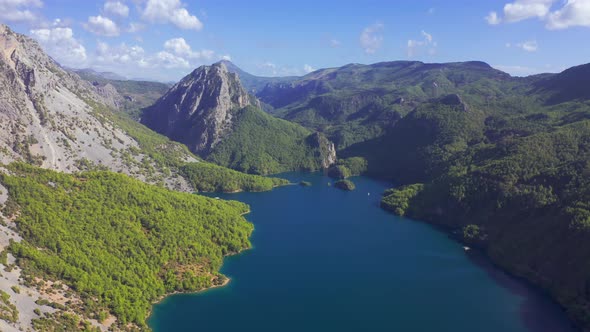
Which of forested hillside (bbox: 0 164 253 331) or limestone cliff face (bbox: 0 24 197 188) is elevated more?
limestone cliff face (bbox: 0 24 197 188)

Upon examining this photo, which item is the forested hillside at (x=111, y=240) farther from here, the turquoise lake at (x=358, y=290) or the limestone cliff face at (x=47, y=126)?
the limestone cliff face at (x=47, y=126)

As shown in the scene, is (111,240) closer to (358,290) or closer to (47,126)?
(358,290)

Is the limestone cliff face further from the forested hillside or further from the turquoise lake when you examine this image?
the turquoise lake

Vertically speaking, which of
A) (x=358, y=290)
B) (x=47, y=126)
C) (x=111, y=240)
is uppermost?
(x=47, y=126)

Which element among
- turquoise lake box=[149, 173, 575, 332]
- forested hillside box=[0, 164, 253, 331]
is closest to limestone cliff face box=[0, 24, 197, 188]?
forested hillside box=[0, 164, 253, 331]

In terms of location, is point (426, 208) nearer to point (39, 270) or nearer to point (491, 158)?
point (491, 158)

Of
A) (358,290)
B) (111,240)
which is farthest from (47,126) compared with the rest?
(358,290)

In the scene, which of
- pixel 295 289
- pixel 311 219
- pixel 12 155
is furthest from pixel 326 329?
pixel 12 155

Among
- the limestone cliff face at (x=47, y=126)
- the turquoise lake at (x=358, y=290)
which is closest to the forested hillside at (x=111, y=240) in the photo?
the turquoise lake at (x=358, y=290)
